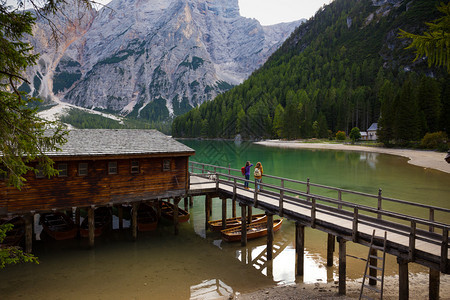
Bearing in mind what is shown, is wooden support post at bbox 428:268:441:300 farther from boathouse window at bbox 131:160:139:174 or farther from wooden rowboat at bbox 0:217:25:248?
wooden rowboat at bbox 0:217:25:248

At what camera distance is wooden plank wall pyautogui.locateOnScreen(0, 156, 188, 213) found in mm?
17141

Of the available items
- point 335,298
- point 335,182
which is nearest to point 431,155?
point 335,182

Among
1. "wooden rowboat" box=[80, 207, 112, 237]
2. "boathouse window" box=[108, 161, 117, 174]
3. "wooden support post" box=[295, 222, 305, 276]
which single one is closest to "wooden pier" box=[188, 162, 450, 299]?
"wooden support post" box=[295, 222, 305, 276]

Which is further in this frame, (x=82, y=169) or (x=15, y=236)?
(x=15, y=236)

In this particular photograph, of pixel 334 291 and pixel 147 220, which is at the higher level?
pixel 147 220

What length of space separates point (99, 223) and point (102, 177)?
4.97m

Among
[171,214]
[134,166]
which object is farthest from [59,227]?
[171,214]

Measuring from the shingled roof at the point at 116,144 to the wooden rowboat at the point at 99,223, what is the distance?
632 cm

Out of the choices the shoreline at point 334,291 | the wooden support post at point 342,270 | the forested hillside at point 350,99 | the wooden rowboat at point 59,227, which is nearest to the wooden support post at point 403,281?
the shoreline at point 334,291

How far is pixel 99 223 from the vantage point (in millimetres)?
22125

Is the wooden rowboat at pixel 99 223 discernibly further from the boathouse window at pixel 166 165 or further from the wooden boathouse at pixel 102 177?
the boathouse window at pixel 166 165

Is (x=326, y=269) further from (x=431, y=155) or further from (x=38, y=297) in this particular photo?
(x=431, y=155)

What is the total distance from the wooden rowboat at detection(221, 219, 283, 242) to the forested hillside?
72.2 m

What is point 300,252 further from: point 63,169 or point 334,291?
point 63,169
